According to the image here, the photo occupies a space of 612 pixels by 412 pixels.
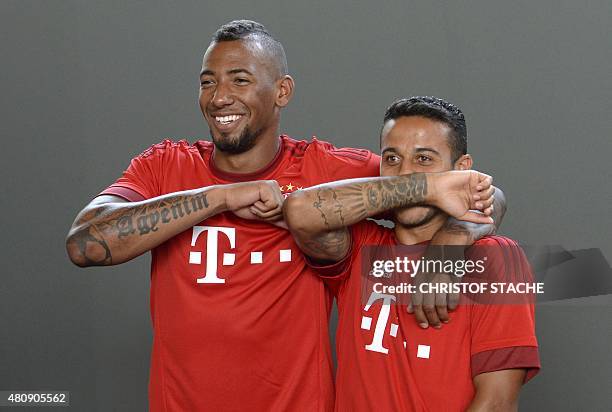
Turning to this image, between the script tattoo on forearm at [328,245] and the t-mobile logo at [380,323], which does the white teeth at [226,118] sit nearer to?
the script tattoo on forearm at [328,245]

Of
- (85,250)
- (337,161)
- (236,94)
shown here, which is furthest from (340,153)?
(85,250)

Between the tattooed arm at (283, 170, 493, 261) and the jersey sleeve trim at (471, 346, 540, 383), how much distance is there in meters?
0.30

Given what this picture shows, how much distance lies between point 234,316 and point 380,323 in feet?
1.04

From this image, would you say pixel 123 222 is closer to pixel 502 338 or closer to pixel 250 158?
pixel 250 158

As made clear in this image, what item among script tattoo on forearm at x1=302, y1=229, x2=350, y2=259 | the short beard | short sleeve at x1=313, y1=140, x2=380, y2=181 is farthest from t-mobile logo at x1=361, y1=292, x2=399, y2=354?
the short beard

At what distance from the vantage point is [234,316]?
1.89 meters

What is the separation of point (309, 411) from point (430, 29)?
1.48 meters

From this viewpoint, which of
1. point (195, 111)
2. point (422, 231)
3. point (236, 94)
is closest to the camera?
point (422, 231)

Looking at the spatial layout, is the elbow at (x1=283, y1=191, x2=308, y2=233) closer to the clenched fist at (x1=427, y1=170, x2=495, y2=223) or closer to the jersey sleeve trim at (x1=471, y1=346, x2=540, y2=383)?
the clenched fist at (x1=427, y1=170, x2=495, y2=223)

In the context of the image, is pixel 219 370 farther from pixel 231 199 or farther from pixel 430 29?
pixel 430 29

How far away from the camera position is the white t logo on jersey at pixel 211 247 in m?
1.92

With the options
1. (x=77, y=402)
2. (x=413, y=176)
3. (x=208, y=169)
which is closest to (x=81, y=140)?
(x=77, y=402)

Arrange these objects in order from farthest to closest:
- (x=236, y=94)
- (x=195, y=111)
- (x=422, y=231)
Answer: (x=195, y=111)
(x=236, y=94)
(x=422, y=231)

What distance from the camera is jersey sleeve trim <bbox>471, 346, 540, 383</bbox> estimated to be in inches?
63.5
